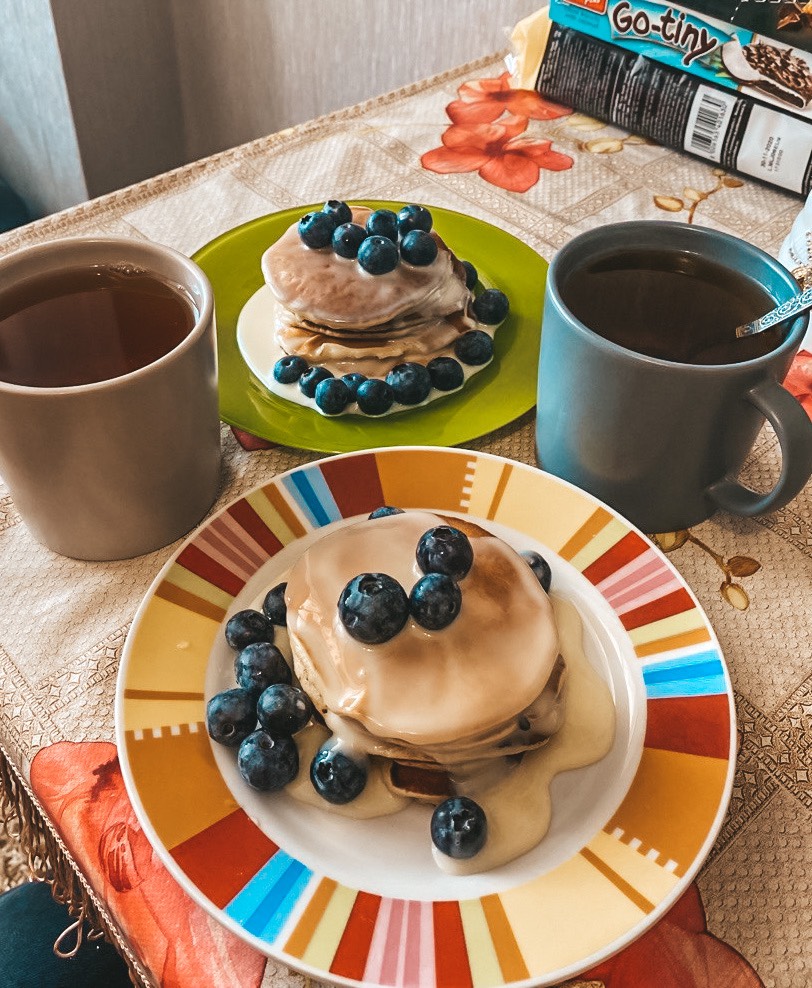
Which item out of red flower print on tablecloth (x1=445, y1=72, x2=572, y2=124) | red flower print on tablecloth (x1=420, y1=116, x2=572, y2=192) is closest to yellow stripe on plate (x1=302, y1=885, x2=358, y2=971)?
red flower print on tablecloth (x1=420, y1=116, x2=572, y2=192)

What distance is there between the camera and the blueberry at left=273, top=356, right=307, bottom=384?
Result: 734mm

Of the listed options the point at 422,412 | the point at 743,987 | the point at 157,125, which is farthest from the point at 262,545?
the point at 157,125

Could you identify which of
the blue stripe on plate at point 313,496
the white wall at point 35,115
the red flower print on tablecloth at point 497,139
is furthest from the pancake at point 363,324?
the white wall at point 35,115

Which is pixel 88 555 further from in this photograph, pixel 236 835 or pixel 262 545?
pixel 236 835

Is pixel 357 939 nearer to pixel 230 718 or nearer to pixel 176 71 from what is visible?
pixel 230 718

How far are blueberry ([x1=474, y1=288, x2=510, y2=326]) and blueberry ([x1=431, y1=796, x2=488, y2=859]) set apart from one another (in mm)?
455

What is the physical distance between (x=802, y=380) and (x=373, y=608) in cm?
52

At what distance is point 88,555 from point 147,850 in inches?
8.7

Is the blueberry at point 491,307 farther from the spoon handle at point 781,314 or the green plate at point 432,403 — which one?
the spoon handle at point 781,314

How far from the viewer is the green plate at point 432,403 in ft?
2.31

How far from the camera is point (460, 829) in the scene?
45 centimetres

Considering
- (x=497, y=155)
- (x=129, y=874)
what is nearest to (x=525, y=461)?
(x=129, y=874)

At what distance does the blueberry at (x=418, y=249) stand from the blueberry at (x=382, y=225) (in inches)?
0.7

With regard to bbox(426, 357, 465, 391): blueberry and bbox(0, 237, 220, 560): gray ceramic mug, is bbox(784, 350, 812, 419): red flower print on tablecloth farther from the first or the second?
bbox(0, 237, 220, 560): gray ceramic mug
